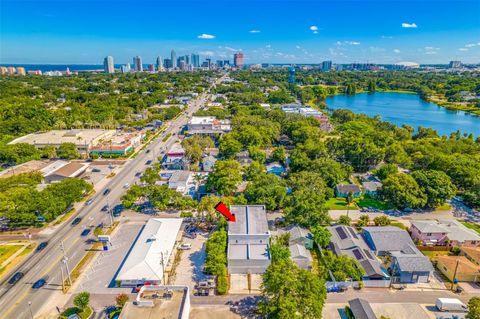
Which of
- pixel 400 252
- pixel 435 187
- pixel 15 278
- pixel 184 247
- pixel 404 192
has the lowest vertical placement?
pixel 15 278

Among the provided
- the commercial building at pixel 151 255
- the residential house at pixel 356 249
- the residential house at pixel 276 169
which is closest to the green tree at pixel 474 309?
the residential house at pixel 356 249

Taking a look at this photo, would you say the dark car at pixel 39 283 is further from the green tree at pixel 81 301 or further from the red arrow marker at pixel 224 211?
the red arrow marker at pixel 224 211

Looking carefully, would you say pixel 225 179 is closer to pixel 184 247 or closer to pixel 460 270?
pixel 184 247

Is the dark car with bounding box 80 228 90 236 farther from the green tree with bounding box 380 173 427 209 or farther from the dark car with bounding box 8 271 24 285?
the green tree with bounding box 380 173 427 209

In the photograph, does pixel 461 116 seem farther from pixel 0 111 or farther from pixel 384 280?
pixel 0 111

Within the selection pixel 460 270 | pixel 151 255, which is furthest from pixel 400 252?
pixel 151 255

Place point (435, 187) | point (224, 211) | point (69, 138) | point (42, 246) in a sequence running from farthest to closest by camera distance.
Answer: point (69, 138) → point (435, 187) → point (224, 211) → point (42, 246)

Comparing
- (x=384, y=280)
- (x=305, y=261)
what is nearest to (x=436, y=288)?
(x=384, y=280)
